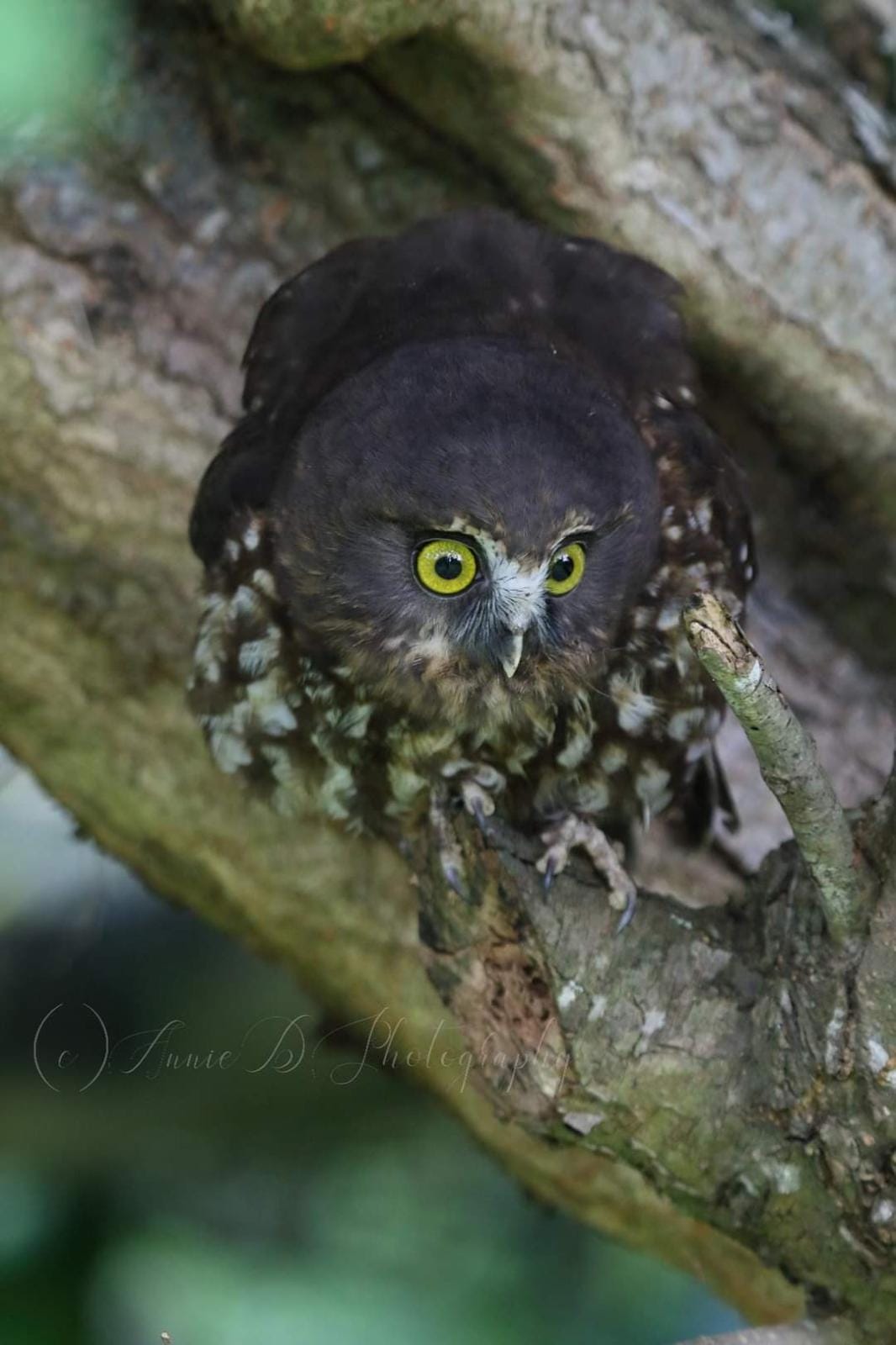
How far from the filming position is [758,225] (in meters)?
3.23

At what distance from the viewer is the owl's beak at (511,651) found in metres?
2.34

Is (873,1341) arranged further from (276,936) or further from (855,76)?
(855,76)

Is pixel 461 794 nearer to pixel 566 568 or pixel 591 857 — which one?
pixel 591 857

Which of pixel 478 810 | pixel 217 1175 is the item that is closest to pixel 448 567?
pixel 478 810

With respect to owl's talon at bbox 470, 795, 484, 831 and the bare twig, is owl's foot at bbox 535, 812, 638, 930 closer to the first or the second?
owl's talon at bbox 470, 795, 484, 831

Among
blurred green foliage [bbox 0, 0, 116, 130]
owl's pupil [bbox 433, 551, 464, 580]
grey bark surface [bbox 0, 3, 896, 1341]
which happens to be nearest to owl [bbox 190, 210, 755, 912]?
owl's pupil [bbox 433, 551, 464, 580]

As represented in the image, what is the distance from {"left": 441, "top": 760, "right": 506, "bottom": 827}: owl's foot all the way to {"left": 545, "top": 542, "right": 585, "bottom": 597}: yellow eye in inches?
17.7

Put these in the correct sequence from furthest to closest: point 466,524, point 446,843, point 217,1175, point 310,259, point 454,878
Result: point 310,259, point 217,1175, point 446,843, point 454,878, point 466,524

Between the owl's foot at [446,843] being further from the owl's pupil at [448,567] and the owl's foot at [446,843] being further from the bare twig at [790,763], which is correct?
the bare twig at [790,763]

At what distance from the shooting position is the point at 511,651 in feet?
7.68

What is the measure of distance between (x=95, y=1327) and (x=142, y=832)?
122 cm

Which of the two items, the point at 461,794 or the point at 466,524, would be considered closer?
the point at 466,524

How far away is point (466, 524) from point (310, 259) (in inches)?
60.6

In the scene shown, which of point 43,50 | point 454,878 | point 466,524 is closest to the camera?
point 43,50
